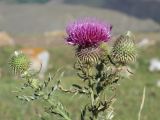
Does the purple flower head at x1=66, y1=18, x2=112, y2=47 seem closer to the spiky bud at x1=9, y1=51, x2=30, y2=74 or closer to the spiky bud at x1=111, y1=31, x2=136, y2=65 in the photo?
the spiky bud at x1=111, y1=31, x2=136, y2=65

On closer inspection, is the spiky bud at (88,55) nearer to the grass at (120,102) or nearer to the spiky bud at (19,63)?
the spiky bud at (19,63)

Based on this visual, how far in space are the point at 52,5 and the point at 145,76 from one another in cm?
2574

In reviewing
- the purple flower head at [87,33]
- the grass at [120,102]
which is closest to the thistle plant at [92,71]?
the purple flower head at [87,33]

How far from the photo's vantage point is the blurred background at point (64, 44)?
1133 centimetres

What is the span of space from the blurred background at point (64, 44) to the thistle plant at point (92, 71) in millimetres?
138

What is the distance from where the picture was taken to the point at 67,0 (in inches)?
1857

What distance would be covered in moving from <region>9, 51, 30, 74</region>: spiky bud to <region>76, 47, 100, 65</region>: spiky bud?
0.41 meters

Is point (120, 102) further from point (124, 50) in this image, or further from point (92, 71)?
point (92, 71)

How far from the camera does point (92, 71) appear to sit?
3.87m

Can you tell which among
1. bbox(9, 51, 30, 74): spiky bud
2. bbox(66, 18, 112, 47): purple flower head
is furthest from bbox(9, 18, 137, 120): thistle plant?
bbox(9, 51, 30, 74): spiky bud

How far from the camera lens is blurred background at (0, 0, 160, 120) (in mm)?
11332

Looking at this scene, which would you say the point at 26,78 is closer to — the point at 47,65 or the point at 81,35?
the point at 81,35

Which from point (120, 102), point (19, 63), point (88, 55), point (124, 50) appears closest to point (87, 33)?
point (88, 55)

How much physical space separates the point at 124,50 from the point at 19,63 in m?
0.71
